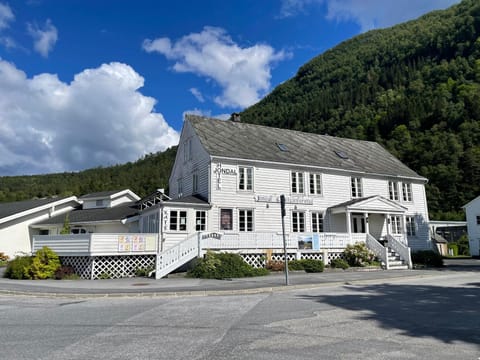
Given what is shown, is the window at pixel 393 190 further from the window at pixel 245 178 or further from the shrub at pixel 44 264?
the shrub at pixel 44 264

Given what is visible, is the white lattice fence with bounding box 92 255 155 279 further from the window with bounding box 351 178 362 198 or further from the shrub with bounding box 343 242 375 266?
the window with bounding box 351 178 362 198

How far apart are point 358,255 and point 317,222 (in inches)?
171

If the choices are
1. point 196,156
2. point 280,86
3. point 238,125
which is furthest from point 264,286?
Answer: point 280,86

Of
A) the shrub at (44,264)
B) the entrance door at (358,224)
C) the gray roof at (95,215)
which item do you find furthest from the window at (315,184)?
the shrub at (44,264)

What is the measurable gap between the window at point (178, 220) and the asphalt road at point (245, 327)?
10010 mm

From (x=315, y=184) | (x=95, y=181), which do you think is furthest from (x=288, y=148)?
(x=95, y=181)

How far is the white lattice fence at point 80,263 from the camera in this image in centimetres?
1894

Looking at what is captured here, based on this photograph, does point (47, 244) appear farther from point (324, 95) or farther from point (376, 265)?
point (324, 95)

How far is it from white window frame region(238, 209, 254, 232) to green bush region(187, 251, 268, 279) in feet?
14.9

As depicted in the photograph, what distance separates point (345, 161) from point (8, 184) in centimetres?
8494

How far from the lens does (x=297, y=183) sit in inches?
1073

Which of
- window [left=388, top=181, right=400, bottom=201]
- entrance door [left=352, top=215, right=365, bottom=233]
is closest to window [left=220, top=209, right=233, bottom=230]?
entrance door [left=352, top=215, right=365, bottom=233]

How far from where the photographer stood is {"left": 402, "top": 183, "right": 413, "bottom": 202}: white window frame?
31609 millimetres

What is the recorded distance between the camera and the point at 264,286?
14680mm
